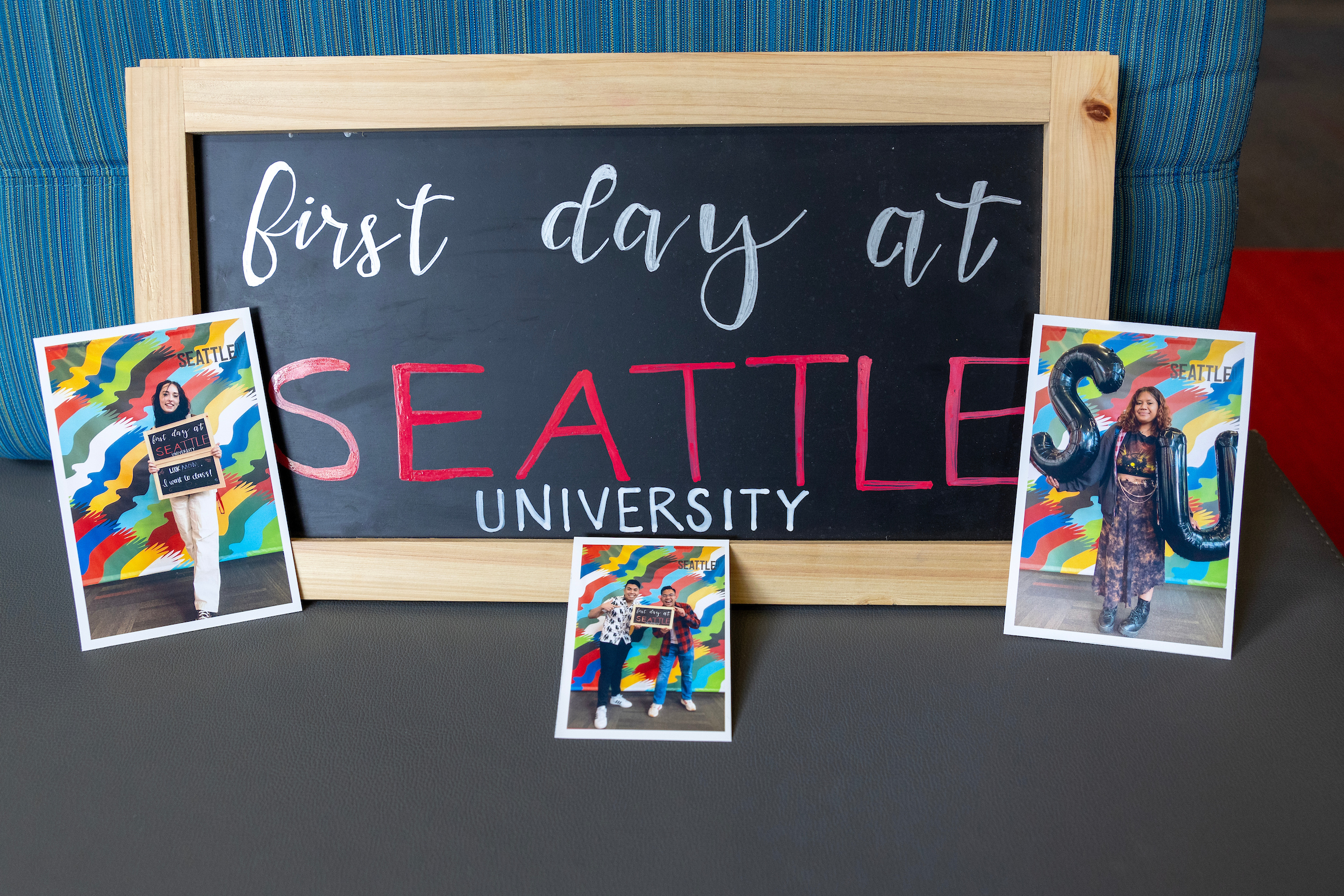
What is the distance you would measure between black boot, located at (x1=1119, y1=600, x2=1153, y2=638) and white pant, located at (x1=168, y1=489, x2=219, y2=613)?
0.80m

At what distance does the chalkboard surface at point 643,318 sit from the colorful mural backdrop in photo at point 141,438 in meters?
0.03

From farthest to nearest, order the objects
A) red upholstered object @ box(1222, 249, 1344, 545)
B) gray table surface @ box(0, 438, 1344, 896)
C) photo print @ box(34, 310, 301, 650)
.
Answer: red upholstered object @ box(1222, 249, 1344, 545)
photo print @ box(34, 310, 301, 650)
gray table surface @ box(0, 438, 1344, 896)

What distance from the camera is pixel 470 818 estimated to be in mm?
595

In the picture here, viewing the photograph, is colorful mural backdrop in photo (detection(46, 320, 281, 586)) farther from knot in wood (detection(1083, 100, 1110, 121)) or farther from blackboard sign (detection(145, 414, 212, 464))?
knot in wood (detection(1083, 100, 1110, 121))

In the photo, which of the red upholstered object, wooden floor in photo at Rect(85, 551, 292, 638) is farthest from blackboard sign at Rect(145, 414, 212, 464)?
the red upholstered object

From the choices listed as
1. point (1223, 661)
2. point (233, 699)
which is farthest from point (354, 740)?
point (1223, 661)

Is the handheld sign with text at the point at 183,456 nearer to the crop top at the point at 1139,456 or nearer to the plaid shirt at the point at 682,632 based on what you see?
the plaid shirt at the point at 682,632

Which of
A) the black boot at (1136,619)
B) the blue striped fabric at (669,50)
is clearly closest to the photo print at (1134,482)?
the black boot at (1136,619)

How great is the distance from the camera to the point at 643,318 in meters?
0.77

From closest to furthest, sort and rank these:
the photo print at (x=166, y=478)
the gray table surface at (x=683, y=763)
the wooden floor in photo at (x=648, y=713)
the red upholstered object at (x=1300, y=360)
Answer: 1. the gray table surface at (x=683, y=763)
2. the wooden floor in photo at (x=648, y=713)
3. the photo print at (x=166, y=478)
4. the red upholstered object at (x=1300, y=360)

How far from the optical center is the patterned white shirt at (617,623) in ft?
2.35

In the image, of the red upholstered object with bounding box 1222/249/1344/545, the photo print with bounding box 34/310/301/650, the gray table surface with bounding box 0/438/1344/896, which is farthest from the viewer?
the red upholstered object with bounding box 1222/249/1344/545

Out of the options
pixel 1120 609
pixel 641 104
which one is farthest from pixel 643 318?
pixel 1120 609

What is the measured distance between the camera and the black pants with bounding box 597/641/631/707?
69 centimetres
